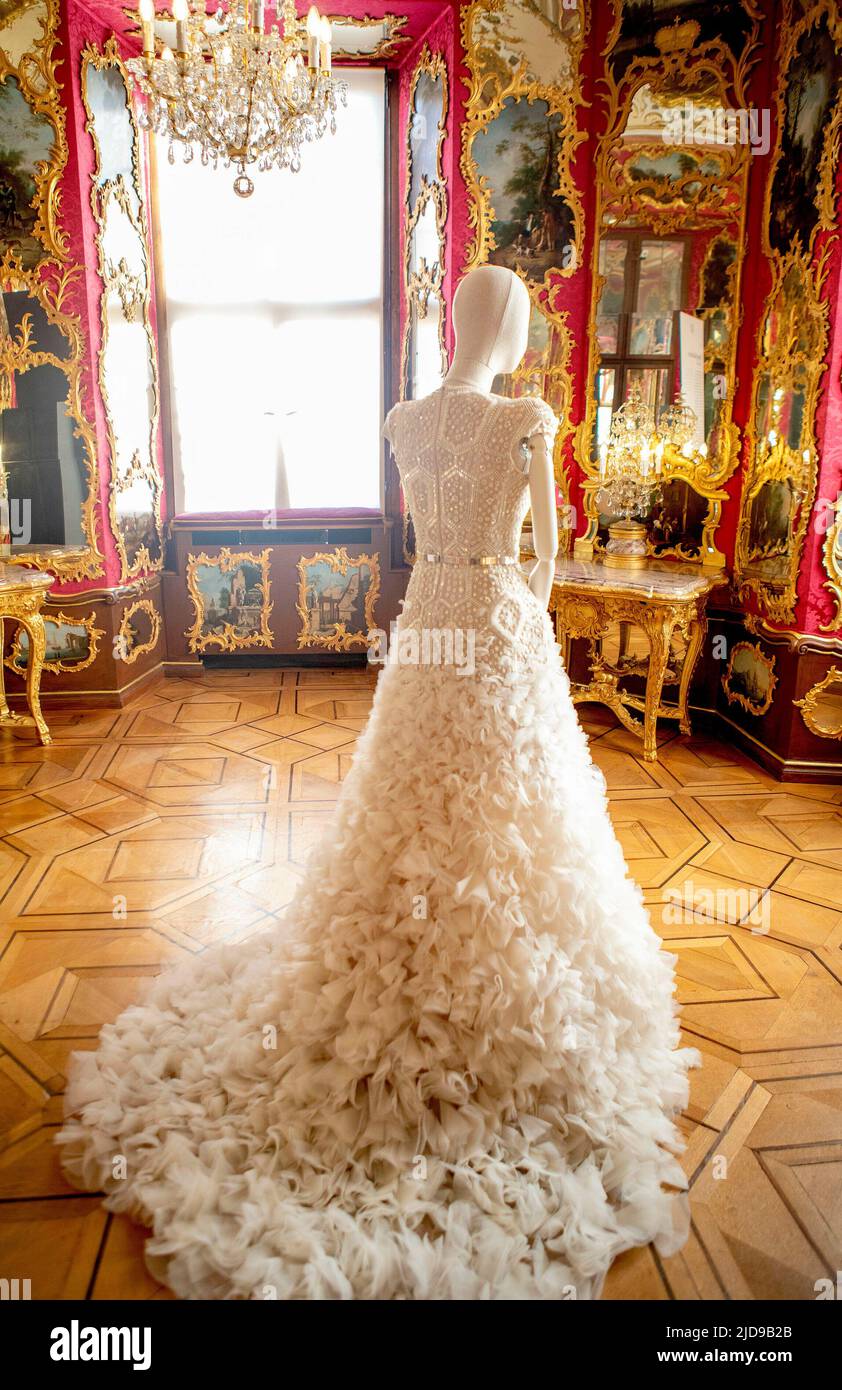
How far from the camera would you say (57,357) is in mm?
5035

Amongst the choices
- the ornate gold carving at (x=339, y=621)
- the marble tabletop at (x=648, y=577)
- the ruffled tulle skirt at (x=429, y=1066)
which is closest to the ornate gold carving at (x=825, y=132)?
the marble tabletop at (x=648, y=577)

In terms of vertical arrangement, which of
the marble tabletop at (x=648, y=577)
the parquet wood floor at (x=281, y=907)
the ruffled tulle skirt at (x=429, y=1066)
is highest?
the marble tabletop at (x=648, y=577)

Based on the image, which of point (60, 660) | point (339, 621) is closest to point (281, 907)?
point (60, 660)

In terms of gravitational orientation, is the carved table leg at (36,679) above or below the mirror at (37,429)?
below

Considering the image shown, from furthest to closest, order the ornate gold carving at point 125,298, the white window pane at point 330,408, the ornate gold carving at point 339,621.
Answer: the ornate gold carving at point 339,621 < the white window pane at point 330,408 < the ornate gold carving at point 125,298

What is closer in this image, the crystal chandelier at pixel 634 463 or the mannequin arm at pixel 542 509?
the mannequin arm at pixel 542 509

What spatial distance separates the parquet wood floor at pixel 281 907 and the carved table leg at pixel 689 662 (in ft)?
0.46

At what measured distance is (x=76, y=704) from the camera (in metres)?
5.48

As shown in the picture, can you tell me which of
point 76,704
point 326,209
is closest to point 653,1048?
point 76,704

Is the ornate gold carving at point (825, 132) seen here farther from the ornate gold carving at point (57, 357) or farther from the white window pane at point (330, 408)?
the ornate gold carving at point (57, 357)

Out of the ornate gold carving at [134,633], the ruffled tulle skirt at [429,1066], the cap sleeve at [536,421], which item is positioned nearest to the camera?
the ruffled tulle skirt at [429,1066]

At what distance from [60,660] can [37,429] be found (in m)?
1.38

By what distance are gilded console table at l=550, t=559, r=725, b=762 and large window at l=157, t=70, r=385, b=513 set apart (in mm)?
2208

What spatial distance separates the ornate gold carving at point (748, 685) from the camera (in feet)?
14.7
